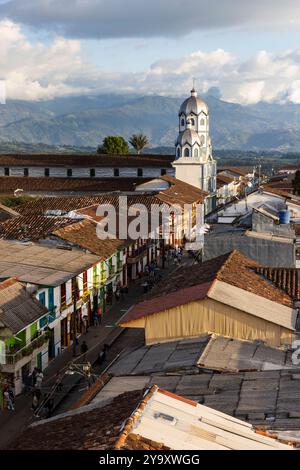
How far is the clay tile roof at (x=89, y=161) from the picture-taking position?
9050 centimetres

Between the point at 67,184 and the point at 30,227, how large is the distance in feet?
127

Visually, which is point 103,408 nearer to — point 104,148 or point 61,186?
point 61,186

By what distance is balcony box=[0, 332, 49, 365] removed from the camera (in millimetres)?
25922

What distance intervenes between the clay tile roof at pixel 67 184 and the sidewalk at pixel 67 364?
37.2 m

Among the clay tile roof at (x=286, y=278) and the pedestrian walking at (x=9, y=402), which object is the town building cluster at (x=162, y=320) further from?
the pedestrian walking at (x=9, y=402)

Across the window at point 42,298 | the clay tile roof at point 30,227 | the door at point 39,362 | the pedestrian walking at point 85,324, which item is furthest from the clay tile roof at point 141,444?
the clay tile roof at point 30,227

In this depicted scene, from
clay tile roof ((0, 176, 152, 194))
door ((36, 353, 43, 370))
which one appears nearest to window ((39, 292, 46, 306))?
door ((36, 353, 43, 370))

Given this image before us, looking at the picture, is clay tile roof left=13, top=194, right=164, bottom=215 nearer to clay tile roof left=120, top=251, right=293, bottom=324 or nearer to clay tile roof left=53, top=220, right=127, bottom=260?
clay tile roof left=53, top=220, right=127, bottom=260

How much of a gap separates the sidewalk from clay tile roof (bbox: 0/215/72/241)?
5722 millimetres

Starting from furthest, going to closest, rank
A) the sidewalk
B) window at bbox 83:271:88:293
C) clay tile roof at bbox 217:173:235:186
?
1. clay tile roof at bbox 217:173:235:186
2. window at bbox 83:271:88:293
3. the sidewalk

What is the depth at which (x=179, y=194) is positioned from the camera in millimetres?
68500

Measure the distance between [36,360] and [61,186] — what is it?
177 ft

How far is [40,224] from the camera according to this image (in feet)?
145
